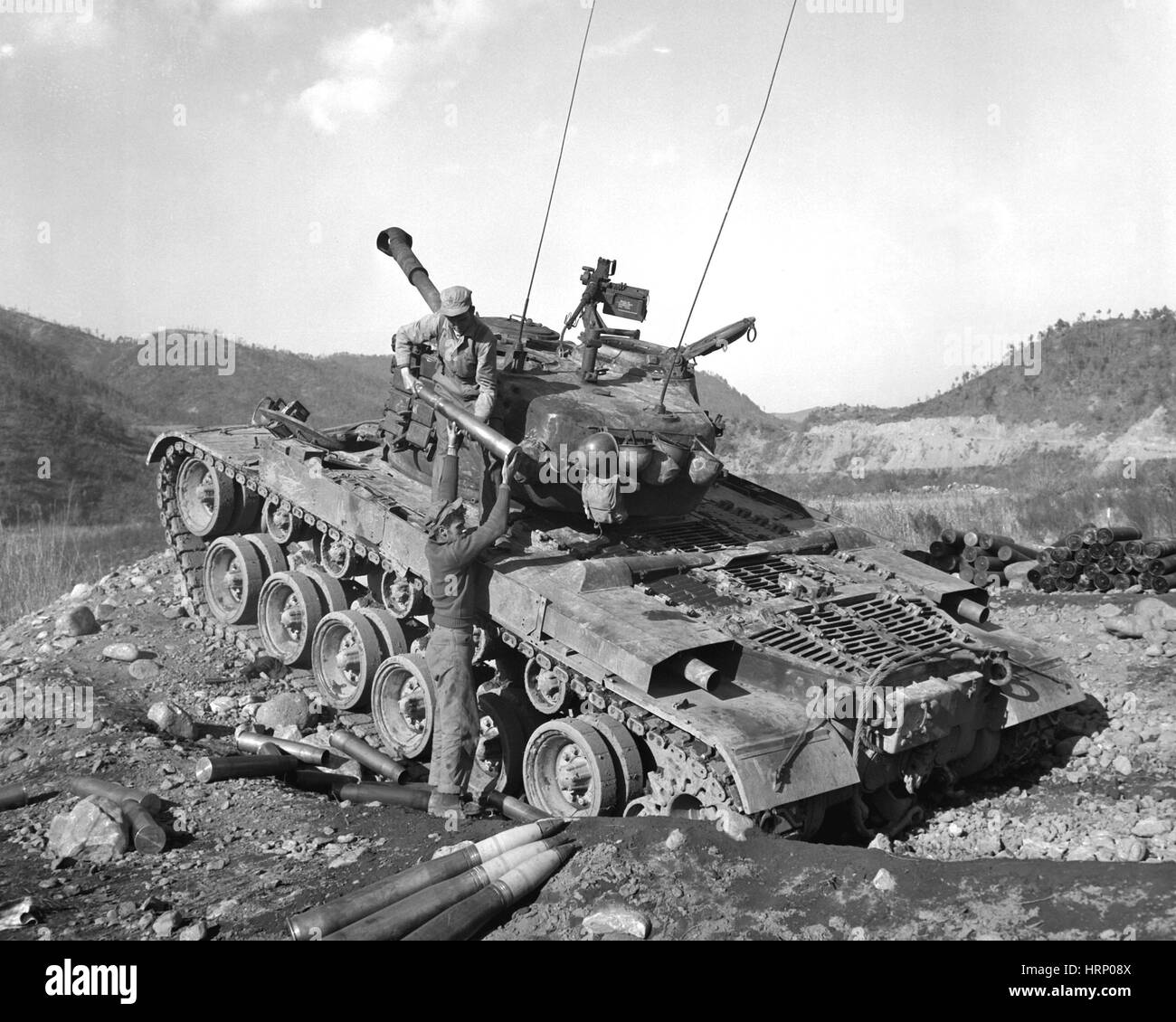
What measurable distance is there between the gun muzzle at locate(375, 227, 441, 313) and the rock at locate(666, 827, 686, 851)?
5533mm

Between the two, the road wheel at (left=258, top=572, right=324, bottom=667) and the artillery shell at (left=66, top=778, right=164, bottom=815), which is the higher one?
the road wheel at (left=258, top=572, right=324, bottom=667)

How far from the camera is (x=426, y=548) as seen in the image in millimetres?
8430

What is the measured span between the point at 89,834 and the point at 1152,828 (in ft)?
23.2

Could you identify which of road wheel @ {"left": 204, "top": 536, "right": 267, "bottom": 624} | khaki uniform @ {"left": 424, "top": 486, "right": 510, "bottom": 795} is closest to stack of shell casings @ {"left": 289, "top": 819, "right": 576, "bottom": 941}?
khaki uniform @ {"left": 424, "top": 486, "right": 510, "bottom": 795}

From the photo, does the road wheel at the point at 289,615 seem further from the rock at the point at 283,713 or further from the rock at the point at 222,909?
the rock at the point at 222,909

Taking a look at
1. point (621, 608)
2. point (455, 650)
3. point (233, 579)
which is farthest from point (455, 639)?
point (233, 579)

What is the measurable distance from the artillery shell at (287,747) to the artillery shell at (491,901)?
3074 millimetres

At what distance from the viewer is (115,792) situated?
7555 mm

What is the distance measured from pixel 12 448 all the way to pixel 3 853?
2574 centimetres

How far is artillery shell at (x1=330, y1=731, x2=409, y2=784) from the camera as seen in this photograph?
344 inches

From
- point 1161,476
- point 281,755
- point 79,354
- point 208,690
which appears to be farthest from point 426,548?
point 79,354

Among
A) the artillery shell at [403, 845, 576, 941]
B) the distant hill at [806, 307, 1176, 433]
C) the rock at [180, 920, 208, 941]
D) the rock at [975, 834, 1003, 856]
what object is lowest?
the rock at [975, 834, 1003, 856]

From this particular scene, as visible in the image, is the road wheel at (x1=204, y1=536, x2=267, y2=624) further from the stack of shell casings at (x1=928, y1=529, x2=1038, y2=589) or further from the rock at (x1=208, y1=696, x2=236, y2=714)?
the stack of shell casings at (x1=928, y1=529, x2=1038, y2=589)
